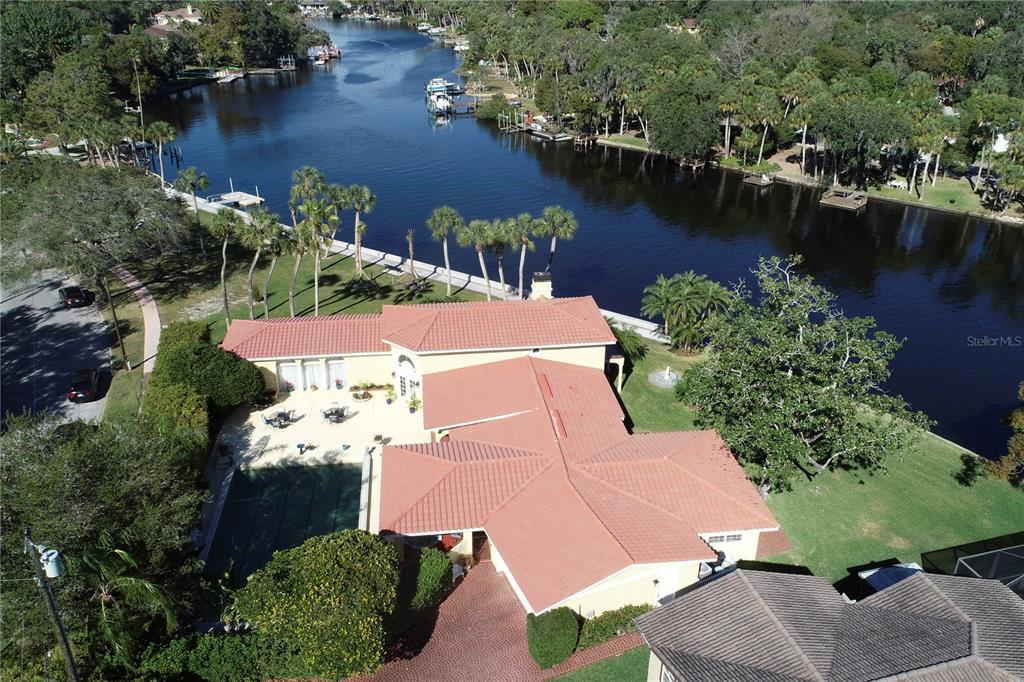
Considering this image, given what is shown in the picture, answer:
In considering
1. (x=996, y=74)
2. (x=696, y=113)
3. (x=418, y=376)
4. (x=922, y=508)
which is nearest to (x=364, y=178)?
(x=696, y=113)

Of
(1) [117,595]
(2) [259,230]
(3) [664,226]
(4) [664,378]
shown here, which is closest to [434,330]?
(4) [664,378]

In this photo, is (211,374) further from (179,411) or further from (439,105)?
(439,105)

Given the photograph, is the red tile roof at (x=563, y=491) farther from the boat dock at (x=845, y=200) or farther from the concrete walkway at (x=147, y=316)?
the boat dock at (x=845, y=200)

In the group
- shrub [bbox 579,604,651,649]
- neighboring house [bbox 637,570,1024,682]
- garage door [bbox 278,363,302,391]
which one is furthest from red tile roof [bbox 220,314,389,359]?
neighboring house [bbox 637,570,1024,682]

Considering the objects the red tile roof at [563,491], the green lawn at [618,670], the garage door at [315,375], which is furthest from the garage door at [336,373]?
the green lawn at [618,670]

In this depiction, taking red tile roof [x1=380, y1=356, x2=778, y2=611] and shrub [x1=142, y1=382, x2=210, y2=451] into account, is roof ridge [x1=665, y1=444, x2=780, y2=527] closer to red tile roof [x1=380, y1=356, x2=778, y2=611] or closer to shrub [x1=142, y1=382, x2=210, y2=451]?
red tile roof [x1=380, y1=356, x2=778, y2=611]

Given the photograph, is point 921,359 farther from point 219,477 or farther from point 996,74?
point 996,74
